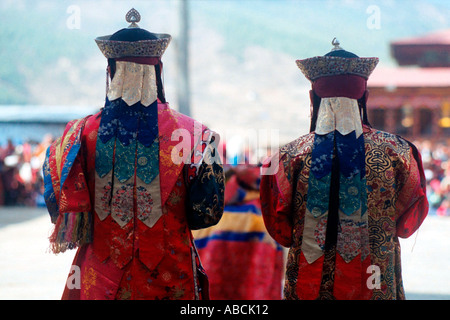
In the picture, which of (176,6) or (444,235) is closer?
(444,235)

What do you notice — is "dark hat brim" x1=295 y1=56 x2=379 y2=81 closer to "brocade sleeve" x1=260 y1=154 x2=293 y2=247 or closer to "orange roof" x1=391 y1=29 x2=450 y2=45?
"brocade sleeve" x1=260 y1=154 x2=293 y2=247

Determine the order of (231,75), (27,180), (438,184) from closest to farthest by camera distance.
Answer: (438,184) → (27,180) → (231,75)

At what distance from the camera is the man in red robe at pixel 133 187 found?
2467mm

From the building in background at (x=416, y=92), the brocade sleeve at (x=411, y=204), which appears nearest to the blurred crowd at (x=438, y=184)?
the building in background at (x=416, y=92)

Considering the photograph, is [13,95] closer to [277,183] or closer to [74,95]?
[74,95]

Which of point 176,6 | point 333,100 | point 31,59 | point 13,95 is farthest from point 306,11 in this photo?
point 333,100

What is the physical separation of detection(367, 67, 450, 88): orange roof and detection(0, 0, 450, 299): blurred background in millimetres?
39

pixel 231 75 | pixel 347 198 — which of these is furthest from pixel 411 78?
Answer: pixel 231 75

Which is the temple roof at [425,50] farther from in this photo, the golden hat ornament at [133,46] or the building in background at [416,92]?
the golden hat ornament at [133,46]

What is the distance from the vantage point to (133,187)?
2496 mm

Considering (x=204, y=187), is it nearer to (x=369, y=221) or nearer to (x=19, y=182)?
(x=369, y=221)

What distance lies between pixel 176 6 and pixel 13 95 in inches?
1499

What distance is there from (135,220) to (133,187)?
0.15m

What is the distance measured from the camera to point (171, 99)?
40.6 m
